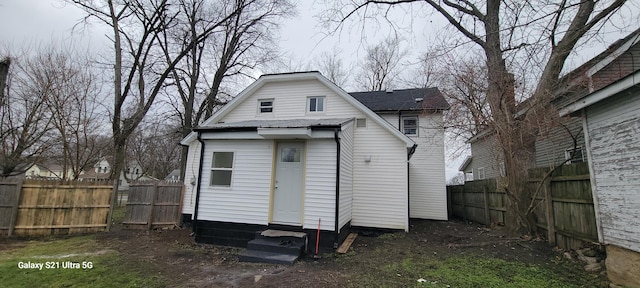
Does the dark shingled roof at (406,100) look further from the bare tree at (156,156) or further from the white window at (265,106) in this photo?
the bare tree at (156,156)

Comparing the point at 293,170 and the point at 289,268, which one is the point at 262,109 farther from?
the point at 289,268

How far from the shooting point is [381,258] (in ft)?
21.1

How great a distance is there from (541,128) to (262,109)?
29.6ft

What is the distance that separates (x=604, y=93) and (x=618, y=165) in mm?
1160

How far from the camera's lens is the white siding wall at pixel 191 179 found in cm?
1056

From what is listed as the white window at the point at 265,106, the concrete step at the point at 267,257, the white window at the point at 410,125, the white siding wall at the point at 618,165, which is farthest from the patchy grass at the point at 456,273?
the white window at the point at 410,125

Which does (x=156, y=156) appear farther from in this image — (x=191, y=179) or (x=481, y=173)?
(x=481, y=173)

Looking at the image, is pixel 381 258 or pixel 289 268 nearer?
pixel 289 268

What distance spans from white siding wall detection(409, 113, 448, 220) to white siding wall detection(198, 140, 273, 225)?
7642 mm

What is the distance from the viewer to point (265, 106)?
11.0 m

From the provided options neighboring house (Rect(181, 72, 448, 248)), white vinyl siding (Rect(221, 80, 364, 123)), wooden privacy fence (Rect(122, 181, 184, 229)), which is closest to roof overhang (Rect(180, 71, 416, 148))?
neighboring house (Rect(181, 72, 448, 248))

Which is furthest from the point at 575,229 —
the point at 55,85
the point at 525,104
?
the point at 55,85

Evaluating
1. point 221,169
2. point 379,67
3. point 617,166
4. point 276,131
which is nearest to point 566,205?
point 617,166

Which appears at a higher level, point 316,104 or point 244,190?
point 316,104
